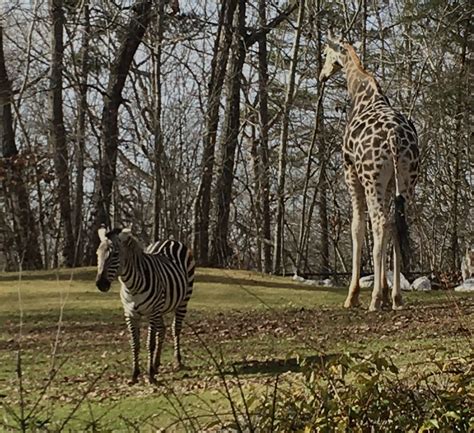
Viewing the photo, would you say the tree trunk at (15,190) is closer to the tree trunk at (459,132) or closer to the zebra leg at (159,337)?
the tree trunk at (459,132)

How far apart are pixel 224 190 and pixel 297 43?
4.31 m

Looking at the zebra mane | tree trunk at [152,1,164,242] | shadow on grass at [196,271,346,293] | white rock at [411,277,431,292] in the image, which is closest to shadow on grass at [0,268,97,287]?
shadow on grass at [196,271,346,293]

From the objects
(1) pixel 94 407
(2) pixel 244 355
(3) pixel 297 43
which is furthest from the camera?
(3) pixel 297 43

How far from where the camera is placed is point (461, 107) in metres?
22.4

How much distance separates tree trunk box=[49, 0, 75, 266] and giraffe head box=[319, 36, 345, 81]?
28.8 feet

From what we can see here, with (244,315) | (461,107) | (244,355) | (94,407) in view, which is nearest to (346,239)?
(461,107)

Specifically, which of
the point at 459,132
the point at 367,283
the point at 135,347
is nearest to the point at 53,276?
the point at 367,283

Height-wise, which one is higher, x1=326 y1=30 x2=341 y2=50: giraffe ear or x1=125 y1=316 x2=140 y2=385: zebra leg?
x1=326 y1=30 x2=341 y2=50: giraffe ear

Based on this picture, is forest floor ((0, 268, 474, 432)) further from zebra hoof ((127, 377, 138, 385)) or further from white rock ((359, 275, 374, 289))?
white rock ((359, 275, 374, 289))

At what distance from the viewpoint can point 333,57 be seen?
13.5m

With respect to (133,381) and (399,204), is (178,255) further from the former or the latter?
(399,204)

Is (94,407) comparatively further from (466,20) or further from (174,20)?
(466,20)

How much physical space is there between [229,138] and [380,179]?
34.7 ft

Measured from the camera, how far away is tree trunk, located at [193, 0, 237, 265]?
67.1 ft
